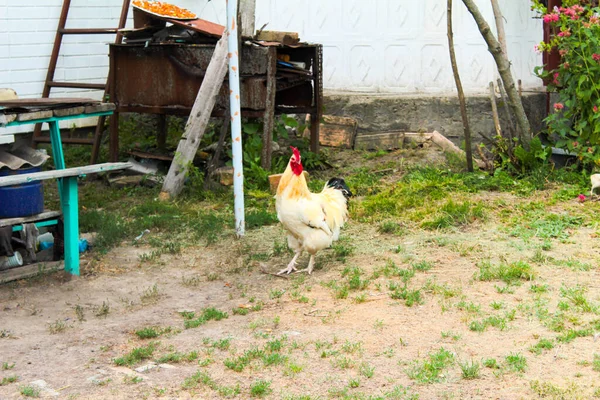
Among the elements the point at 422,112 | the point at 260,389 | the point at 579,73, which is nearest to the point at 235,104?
the point at 260,389

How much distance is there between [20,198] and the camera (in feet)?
21.4

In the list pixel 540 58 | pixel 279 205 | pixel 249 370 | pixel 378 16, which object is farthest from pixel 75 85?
pixel 249 370

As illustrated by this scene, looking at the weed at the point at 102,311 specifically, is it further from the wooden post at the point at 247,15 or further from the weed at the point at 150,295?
the wooden post at the point at 247,15

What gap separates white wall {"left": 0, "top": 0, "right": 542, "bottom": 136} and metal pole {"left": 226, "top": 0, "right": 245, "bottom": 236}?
4.13m

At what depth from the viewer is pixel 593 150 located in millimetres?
9203

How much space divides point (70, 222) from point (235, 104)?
1.92 metres

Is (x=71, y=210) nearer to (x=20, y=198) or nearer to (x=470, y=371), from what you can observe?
(x=20, y=198)

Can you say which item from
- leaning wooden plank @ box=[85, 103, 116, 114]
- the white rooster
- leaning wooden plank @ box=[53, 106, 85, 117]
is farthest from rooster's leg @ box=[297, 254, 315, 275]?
leaning wooden plank @ box=[53, 106, 85, 117]

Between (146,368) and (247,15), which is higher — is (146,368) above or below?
below

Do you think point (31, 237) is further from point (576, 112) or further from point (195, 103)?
point (576, 112)

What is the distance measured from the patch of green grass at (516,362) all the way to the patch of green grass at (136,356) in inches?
83.4

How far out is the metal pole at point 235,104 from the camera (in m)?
7.50

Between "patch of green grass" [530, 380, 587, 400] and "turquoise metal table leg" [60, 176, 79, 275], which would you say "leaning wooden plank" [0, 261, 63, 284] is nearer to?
"turquoise metal table leg" [60, 176, 79, 275]

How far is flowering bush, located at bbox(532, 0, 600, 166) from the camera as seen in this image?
29.6ft
